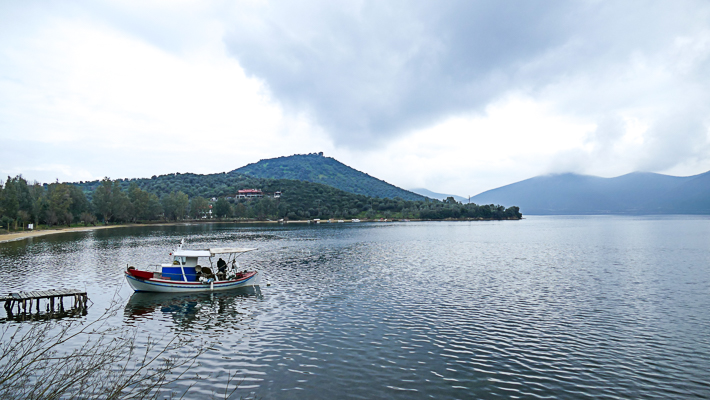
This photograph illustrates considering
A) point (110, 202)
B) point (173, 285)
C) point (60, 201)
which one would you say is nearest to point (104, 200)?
point (110, 202)

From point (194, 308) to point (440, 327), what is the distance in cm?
1967

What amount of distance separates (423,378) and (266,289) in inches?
918

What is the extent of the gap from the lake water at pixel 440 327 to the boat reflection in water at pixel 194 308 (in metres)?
0.15

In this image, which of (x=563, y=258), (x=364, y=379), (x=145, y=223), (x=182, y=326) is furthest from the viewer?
(x=145, y=223)

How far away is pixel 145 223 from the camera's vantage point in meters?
186

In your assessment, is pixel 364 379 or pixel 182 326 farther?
pixel 182 326

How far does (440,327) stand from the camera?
83.1ft

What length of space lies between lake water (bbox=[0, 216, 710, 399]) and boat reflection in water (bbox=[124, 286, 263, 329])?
154 mm

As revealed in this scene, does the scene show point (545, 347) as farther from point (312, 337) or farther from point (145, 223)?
point (145, 223)

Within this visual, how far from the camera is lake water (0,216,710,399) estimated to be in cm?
1752

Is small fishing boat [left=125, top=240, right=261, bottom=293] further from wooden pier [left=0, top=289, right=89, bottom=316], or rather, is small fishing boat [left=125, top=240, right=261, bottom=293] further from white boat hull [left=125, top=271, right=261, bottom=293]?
wooden pier [left=0, top=289, right=89, bottom=316]

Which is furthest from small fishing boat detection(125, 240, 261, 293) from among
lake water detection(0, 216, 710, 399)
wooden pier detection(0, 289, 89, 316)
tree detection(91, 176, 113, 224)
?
tree detection(91, 176, 113, 224)

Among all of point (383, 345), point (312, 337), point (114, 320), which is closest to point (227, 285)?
point (114, 320)

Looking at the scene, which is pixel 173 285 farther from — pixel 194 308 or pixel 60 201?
pixel 60 201
